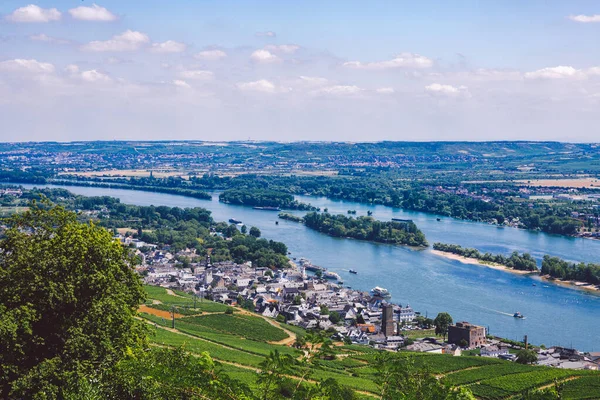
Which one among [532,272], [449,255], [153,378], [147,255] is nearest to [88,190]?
[147,255]

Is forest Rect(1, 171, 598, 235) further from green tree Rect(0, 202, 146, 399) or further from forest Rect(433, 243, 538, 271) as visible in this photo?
green tree Rect(0, 202, 146, 399)

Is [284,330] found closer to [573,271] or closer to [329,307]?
[329,307]

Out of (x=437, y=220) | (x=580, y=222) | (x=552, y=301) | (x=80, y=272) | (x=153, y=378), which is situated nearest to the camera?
(x=153, y=378)

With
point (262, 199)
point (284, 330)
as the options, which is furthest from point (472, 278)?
point (262, 199)

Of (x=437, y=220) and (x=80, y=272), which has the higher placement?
(x=80, y=272)

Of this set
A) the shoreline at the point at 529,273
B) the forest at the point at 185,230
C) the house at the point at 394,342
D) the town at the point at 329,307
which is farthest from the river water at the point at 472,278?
the house at the point at 394,342

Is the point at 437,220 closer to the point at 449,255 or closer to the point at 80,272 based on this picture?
the point at 449,255
